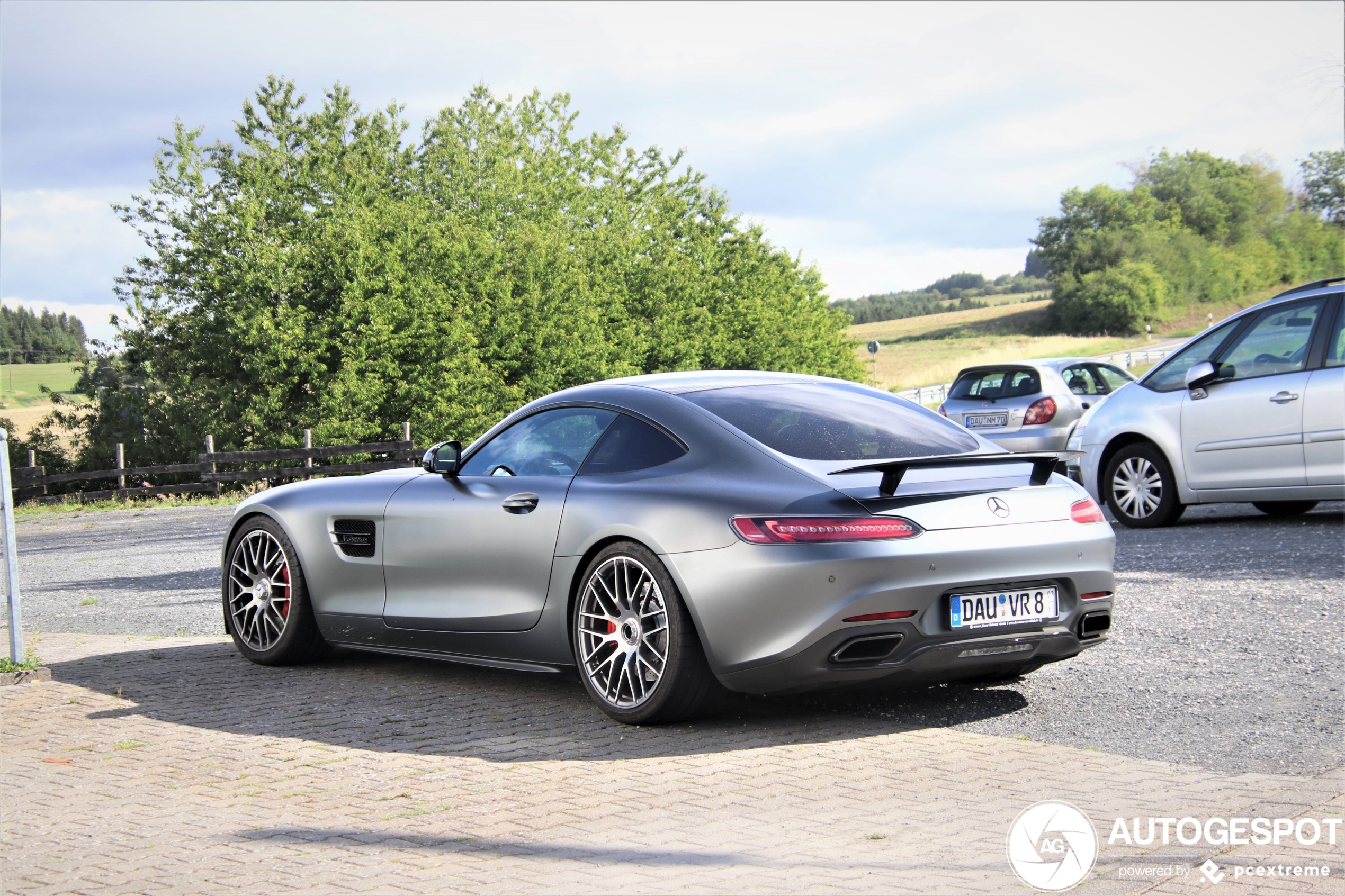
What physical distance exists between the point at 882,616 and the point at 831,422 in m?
1.09

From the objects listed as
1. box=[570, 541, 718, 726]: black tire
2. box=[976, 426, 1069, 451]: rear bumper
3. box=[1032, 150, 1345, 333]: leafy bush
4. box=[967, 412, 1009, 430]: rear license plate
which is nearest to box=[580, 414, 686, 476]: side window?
box=[570, 541, 718, 726]: black tire

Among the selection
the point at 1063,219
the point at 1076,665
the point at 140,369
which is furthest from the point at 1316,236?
the point at 1076,665

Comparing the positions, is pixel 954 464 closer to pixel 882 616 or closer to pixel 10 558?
pixel 882 616

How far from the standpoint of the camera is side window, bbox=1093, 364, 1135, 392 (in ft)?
57.3

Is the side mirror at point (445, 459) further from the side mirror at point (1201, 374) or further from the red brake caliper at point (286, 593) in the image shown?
the side mirror at point (1201, 374)

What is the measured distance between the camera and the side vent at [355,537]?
251 inches

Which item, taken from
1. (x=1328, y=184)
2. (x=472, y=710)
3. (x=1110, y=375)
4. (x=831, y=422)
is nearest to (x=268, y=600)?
(x=472, y=710)

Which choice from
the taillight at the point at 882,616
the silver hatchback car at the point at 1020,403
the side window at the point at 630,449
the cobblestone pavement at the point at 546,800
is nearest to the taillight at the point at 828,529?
the taillight at the point at 882,616

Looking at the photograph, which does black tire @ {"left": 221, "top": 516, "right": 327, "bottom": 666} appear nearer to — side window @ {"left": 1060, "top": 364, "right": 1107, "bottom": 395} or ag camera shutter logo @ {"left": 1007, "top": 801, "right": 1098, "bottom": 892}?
ag camera shutter logo @ {"left": 1007, "top": 801, "right": 1098, "bottom": 892}

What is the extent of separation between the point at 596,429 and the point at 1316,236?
9386 cm

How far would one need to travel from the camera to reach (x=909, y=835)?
3.70 meters

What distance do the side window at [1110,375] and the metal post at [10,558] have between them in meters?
14.4

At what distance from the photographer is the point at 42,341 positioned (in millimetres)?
43250

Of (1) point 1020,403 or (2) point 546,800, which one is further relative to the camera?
(1) point 1020,403
